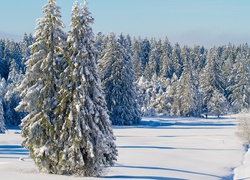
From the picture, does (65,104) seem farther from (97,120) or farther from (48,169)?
(48,169)

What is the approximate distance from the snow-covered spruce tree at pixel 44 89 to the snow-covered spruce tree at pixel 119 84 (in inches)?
1522

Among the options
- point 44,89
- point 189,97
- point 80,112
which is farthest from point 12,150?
point 189,97

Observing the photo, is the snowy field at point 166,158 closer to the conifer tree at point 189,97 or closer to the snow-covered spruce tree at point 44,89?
the snow-covered spruce tree at point 44,89

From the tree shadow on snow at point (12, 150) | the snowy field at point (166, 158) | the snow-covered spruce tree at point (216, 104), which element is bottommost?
the snowy field at point (166, 158)

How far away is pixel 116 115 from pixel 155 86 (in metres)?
39.3

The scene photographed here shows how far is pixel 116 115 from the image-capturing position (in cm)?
6259

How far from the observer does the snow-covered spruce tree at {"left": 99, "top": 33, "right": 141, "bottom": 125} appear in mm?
62062

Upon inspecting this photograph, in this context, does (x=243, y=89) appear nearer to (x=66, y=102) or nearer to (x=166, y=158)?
(x=166, y=158)

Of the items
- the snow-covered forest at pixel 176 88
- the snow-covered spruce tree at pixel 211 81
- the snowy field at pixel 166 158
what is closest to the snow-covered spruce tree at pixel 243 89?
the snow-covered forest at pixel 176 88

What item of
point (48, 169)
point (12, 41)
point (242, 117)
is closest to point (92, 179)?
point (48, 169)

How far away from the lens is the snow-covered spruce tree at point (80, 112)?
69.8 ft

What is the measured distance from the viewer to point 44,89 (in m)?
22.3

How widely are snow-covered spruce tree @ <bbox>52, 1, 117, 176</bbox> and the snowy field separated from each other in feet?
3.37

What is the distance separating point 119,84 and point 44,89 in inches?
→ 1597
